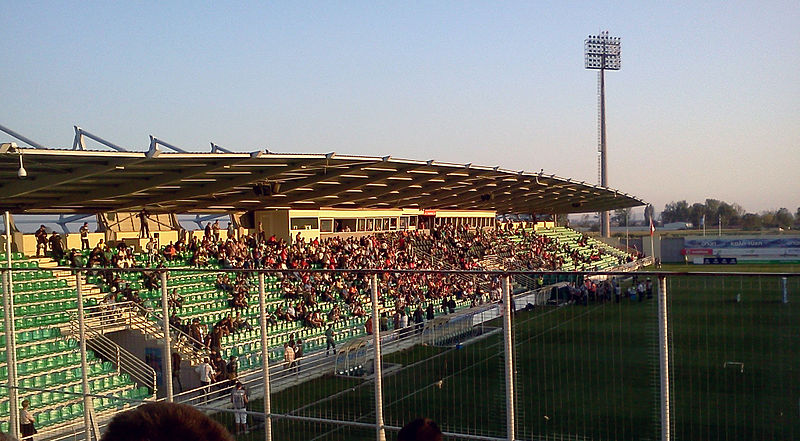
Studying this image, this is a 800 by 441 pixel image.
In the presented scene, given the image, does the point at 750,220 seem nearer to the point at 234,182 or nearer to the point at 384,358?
the point at 234,182

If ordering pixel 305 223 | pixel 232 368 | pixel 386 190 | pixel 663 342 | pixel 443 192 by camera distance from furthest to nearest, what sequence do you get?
pixel 443 192, pixel 305 223, pixel 386 190, pixel 232 368, pixel 663 342

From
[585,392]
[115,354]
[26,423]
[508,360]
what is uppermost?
[508,360]

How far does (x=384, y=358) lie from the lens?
1052 cm

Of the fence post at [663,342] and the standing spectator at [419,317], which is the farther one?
the standing spectator at [419,317]

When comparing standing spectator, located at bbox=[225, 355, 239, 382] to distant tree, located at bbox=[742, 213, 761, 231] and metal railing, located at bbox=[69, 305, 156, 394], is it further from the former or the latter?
distant tree, located at bbox=[742, 213, 761, 231]

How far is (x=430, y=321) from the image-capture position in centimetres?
1106

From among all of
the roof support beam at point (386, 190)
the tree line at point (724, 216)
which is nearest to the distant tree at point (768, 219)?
the tree line at point (724, 216)

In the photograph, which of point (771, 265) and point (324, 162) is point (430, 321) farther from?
point (771, 265)

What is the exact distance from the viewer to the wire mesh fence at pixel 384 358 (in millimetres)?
8258

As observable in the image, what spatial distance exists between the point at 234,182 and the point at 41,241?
5.82 metres

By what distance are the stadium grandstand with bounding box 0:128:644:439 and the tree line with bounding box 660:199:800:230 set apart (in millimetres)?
54311

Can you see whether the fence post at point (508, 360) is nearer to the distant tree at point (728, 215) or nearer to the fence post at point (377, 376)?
the fence post at point (377, 376)

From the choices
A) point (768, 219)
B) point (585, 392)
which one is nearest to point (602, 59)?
point (768, 219)

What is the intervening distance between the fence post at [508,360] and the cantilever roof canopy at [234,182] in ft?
36.5
